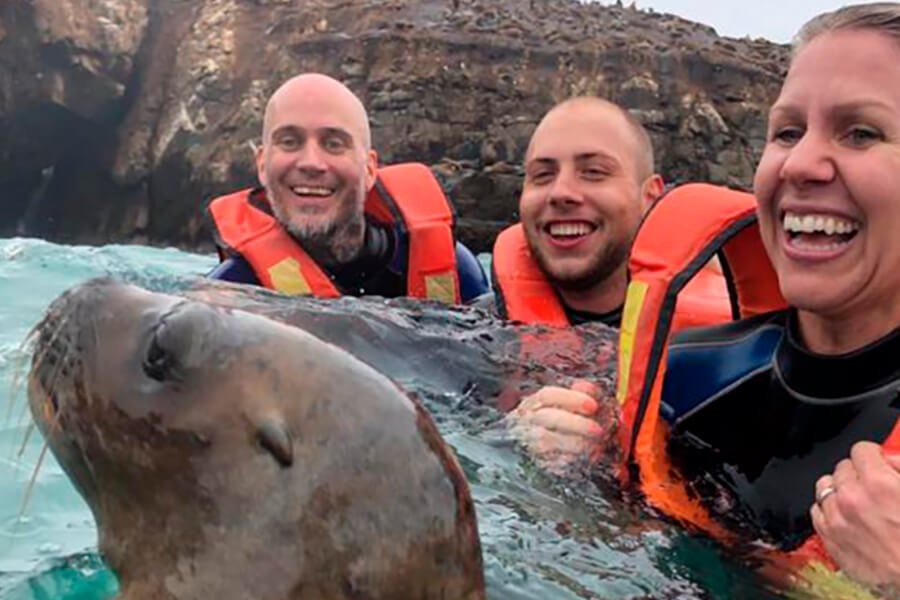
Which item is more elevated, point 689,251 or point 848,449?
point 689,251

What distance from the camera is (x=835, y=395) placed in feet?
12.2

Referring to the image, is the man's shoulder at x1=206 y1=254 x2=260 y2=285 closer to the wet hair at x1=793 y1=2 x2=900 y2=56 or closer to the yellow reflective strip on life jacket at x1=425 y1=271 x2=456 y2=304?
the yellow reflective strip on life jacket at x1=425 y1=271 x2=456 y2=304

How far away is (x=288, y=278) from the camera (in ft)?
23.8

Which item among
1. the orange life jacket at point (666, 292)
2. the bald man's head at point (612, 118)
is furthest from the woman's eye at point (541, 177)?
the orange life jacket at point (666, 292)

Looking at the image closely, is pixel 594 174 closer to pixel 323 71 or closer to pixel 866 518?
pixel 866 518

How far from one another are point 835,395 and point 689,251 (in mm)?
1109

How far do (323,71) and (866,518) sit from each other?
18.5m

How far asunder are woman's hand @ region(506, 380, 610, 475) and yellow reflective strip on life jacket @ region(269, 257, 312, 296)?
9.23 feet

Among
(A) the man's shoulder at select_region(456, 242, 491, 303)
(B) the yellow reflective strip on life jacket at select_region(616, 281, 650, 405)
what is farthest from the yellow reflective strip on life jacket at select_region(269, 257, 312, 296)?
(B) the yellow reflective strip on life jacket at select_region(616, 281, 650, 405)

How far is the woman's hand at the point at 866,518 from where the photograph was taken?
9.75 ft

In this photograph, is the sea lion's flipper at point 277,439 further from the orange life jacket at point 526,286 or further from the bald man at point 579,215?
the bald man at point 579,215

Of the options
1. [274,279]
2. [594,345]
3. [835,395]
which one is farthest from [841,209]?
[274,279]

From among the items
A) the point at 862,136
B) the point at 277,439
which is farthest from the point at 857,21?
the point at 277,439

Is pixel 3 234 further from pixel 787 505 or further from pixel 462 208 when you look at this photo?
pixel 787 505
